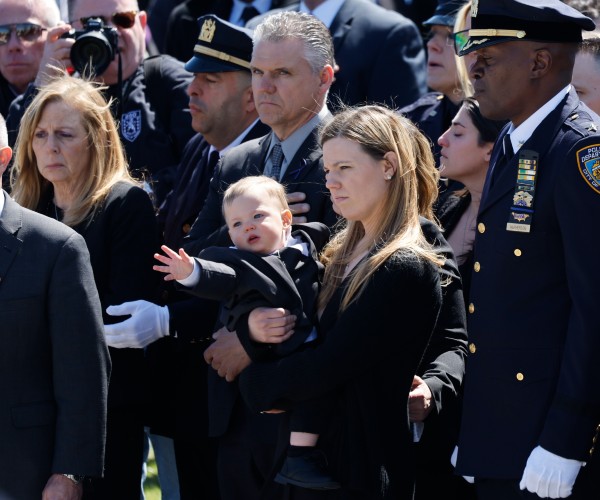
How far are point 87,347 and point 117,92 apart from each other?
250 centimetres

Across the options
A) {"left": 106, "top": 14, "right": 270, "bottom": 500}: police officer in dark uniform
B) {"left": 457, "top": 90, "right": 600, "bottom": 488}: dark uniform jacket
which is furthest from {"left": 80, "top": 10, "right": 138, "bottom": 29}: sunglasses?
{"left": 457, "top": 90, "right": 600, "bottom": 488}: dark uniform jacket

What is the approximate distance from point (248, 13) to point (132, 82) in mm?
1520

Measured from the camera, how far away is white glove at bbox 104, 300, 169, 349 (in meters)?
4.71

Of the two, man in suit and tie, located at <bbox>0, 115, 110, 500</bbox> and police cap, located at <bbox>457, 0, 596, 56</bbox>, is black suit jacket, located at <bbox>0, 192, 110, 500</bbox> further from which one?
police cap, located at <bbox>457, 0, 596, 56</bbox>

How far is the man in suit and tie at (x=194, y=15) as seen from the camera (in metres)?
7.45

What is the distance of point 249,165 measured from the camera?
4.81m

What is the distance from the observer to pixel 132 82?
617cm

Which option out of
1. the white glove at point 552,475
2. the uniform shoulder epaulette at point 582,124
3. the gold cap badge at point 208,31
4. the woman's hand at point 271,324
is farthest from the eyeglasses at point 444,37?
the white glove at point 552,475

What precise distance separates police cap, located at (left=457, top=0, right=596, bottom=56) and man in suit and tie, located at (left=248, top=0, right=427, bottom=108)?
2447 millimetres

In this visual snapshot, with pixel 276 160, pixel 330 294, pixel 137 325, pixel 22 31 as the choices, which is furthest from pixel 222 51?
pixel 330 294

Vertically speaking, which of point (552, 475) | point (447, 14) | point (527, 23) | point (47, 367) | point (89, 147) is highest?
point (527, 23)

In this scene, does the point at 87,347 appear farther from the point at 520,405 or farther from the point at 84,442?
the point at 520,405

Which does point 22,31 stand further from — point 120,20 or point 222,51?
point 222,51

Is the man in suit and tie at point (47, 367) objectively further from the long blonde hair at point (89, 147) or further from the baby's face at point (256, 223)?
the long blonde hair at point (89, 147)
